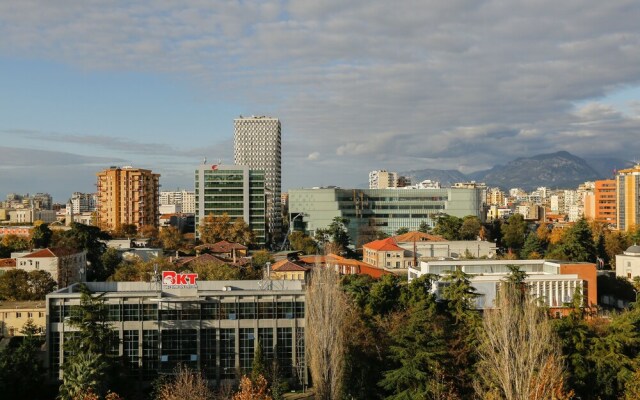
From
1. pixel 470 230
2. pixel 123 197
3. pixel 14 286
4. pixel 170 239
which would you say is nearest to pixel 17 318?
pixel 14 286

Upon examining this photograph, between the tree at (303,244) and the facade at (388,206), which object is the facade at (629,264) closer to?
the tree at (303,244)

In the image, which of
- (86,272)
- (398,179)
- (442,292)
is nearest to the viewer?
(442,292)

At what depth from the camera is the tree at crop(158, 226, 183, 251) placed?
83625 millimetres

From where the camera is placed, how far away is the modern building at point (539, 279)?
47688 mm

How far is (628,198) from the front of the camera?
113125 millimetres

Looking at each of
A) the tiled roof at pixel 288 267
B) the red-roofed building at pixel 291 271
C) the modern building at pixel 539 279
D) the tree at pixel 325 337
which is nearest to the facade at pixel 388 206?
the tiled roof at pixel 288 267

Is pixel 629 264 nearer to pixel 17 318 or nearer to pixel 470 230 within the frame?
pixel 470 230

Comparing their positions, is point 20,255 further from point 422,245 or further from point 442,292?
point 422,245

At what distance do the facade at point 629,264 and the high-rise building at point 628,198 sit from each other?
50.4 meters

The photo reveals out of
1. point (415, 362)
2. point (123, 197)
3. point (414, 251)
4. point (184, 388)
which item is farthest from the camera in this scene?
point (123, 197)

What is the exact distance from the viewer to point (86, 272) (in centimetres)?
6431

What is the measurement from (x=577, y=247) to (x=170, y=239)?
4890 centimetres

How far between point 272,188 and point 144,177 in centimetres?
4037

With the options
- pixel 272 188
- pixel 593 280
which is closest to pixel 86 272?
pixel 593 280
